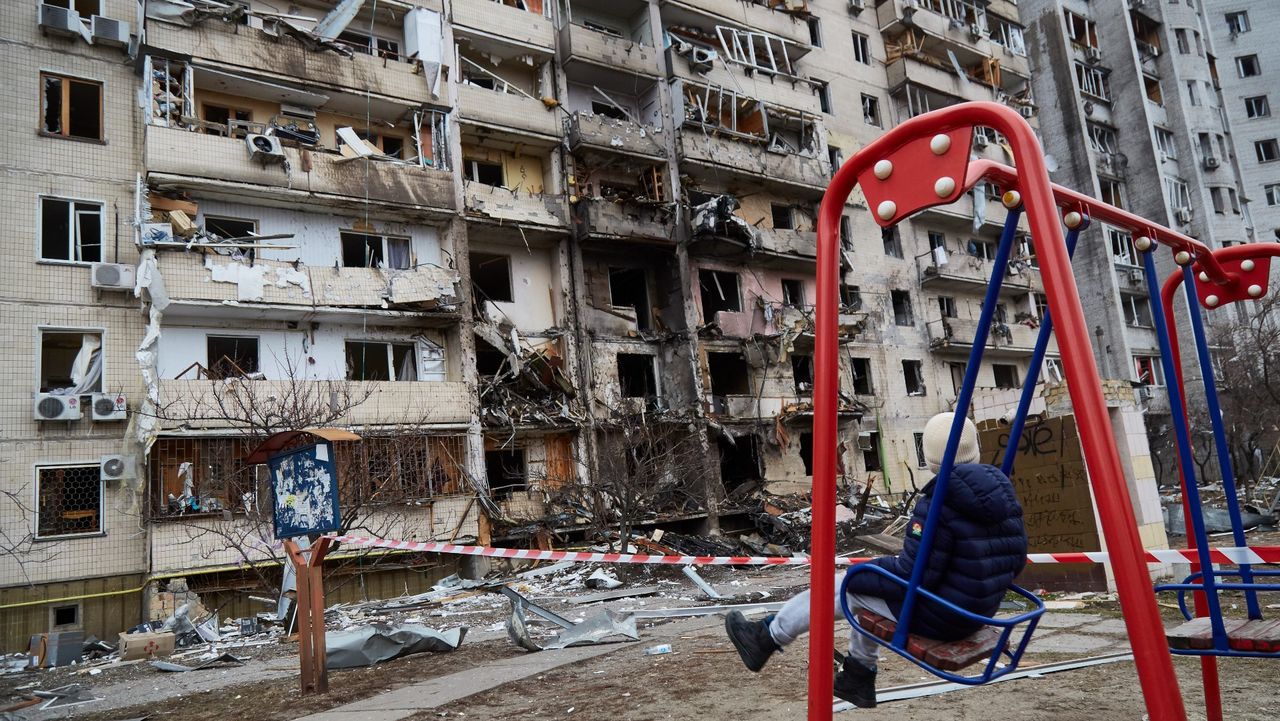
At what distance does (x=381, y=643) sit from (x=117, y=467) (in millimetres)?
11953

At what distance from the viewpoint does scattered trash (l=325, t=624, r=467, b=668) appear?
317 inches

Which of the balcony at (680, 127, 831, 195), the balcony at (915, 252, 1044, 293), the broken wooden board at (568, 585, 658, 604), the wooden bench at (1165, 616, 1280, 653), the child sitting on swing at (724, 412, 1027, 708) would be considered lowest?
the broken wooden board at (568, 585, 658, 604)

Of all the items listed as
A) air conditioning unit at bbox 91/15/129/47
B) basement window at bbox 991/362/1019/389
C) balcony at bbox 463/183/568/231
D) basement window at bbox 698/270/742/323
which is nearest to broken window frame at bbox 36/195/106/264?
air conditioning unit at bbox 91/15/129/47

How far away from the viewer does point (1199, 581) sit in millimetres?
4246

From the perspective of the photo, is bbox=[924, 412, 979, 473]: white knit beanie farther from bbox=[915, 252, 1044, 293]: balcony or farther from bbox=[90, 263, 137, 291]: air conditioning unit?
bbox=[915, 252, 1044, 293]: balcony

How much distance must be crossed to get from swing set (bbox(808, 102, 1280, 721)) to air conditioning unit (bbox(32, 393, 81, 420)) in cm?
1805

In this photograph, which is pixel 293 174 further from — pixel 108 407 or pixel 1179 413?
pixel 1179 413

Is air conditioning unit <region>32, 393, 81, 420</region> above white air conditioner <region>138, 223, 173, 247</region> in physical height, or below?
below

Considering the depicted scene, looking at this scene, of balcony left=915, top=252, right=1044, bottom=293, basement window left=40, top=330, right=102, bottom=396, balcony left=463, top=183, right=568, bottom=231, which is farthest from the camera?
balcony left=915, top=252, right=1044, bottom=293

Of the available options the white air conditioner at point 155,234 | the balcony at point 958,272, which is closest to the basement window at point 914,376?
the balcony at point 958,272

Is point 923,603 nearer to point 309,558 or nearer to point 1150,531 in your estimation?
point 309,558

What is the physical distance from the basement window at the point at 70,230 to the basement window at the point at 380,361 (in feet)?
19.1

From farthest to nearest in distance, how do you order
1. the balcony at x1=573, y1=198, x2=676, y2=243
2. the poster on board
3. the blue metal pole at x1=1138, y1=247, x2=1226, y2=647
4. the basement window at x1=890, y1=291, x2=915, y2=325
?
the basement window at x1=890, y1=291, x2=915, y2=325 → the balcony at x1=573, y1=198, x2=676, y2=243 → the poster on board → the blue metal pole at x1=1138, y1=247, x2=1226, y2=647

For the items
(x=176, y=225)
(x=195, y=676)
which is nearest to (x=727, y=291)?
(x=176, y=225)
